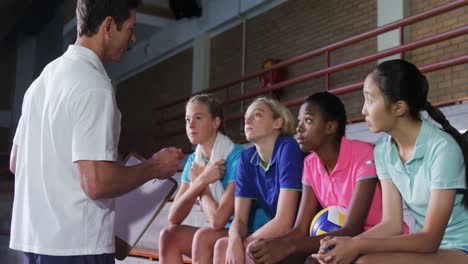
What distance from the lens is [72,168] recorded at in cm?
162

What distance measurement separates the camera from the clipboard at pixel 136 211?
2.09m

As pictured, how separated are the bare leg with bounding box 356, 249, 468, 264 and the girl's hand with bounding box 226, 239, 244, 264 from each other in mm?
824

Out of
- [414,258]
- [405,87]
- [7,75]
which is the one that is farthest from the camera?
[7,75]

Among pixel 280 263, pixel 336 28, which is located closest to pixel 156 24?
pixel 336 28

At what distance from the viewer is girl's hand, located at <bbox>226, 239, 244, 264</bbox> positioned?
2529 millimetres

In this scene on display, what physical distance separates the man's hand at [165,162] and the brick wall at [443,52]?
533 centimetres

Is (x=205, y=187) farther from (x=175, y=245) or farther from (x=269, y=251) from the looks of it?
(x=269, y=251)

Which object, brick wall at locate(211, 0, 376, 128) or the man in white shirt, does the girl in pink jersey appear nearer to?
the man in white shirt

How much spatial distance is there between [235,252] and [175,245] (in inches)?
24.9

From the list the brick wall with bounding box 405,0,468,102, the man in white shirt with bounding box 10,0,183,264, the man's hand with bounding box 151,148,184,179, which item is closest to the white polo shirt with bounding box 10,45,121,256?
the man in white shirt with bounding box 10,0,183,264

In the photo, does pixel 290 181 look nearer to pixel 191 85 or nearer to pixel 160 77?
pixel 191 85

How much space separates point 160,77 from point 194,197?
930 centimetres

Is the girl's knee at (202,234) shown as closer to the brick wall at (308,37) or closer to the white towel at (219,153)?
the white towel at (219,153)

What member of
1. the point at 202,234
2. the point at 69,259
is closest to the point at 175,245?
the point at 202,234
